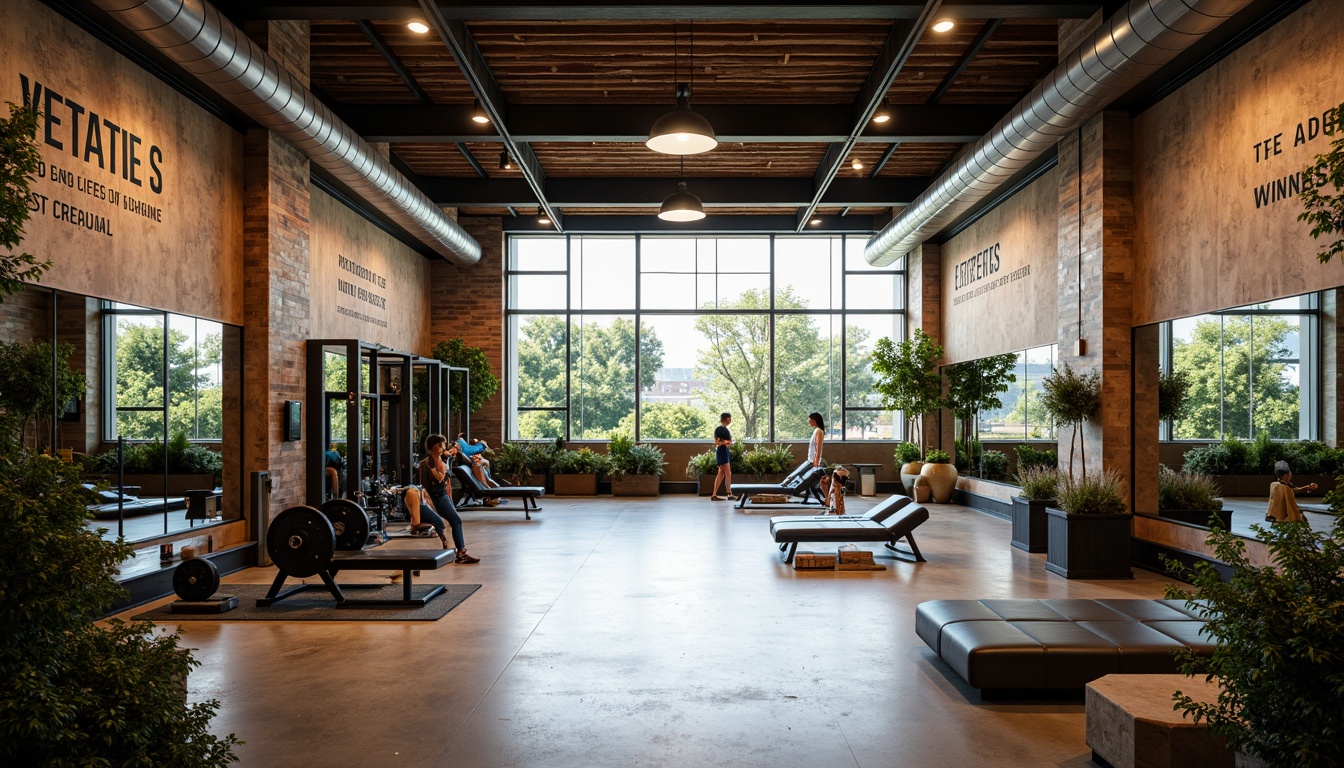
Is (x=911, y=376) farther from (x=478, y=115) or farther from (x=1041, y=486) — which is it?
(x=478, y=115)

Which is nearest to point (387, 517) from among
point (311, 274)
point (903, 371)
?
point (311, 274)

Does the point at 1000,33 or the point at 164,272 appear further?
the point at 1000,33

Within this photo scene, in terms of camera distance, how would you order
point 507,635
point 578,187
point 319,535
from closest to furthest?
1. point 507,635
2. point 319,535
3. point 578,187

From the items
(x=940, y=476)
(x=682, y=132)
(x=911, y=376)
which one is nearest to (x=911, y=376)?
(x=911, y=376)

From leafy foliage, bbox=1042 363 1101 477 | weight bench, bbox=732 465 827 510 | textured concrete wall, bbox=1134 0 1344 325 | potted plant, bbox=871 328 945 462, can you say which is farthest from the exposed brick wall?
textured concrete wall, bbox=1134 0 1344 325

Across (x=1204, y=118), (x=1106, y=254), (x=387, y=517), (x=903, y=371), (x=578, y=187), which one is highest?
(x=578, y=187)

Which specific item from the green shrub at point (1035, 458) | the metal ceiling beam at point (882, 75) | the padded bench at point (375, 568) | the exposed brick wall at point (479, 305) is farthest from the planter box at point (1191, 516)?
the exposed brick wall at point (479, 305)

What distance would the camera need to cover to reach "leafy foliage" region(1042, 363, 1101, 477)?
349 inches

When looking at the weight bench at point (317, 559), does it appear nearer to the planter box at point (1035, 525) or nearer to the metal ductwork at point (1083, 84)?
the planter box at point (1035, 525)

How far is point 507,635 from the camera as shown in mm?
Answer: 5988

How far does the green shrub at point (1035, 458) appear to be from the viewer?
10.7m

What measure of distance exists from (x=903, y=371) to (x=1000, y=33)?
763 centimetres

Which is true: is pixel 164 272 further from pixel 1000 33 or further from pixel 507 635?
pixel 1000 33

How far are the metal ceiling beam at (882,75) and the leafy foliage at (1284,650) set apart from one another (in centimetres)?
533
